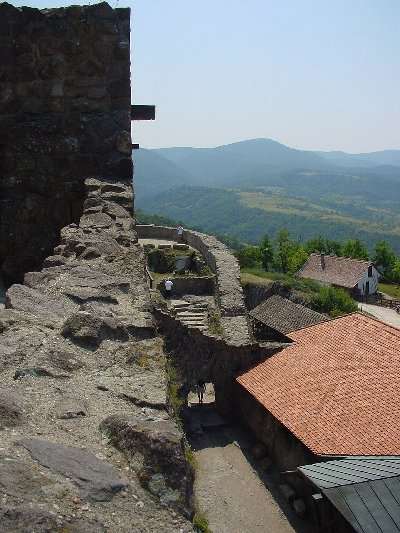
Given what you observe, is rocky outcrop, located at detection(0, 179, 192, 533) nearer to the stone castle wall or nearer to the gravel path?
the stone castle wall

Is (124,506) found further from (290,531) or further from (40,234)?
(290,531)

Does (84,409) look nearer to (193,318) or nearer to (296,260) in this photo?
(193,318)

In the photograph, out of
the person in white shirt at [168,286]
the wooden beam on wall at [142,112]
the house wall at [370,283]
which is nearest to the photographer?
the wooden beam on wall at [142,112]

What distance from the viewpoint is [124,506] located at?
83.4 inches

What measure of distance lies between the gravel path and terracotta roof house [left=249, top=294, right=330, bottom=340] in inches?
466

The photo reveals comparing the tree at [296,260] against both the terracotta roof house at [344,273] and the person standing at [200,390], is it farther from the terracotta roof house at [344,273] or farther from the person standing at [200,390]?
the person standing at [200,390]

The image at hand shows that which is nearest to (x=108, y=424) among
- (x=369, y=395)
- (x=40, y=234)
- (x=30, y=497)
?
(x=30, y=497)

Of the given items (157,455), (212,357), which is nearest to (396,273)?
(212,357)

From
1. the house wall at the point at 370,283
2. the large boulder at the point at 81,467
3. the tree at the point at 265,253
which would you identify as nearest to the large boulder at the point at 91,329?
the large boulder at the point at 81,467

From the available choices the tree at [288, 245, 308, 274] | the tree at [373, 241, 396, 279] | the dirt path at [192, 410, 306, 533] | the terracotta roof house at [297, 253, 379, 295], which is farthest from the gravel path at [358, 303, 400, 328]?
the dirt path at [192, 410, 306, 533]

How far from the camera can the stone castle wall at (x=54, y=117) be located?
21.3 ft

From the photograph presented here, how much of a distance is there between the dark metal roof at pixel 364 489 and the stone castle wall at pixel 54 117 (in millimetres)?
7430

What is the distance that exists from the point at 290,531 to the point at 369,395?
13.9 ft

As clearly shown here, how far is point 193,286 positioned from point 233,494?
8.72 meters
